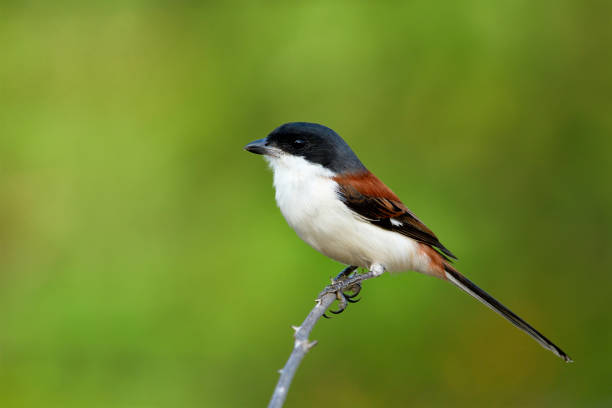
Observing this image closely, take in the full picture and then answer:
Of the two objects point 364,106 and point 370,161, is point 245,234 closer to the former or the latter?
point 370,161

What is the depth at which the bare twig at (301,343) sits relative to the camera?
66.3 inches

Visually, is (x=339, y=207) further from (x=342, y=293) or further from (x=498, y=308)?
(x=498, y=308)

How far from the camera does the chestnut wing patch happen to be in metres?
3.24

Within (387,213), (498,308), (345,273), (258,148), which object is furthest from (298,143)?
(498,308)

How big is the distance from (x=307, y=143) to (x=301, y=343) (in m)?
1.41

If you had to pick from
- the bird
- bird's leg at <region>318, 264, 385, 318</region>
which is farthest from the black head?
bird's leg at <region>318, 264, 385, 318</region>

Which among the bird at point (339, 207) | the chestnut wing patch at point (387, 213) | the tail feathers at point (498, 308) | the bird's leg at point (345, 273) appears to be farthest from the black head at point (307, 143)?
the tail feathers at point (498, 308)

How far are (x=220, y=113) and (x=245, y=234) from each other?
1.02 m

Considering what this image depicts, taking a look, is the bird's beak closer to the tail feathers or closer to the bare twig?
the bare twig

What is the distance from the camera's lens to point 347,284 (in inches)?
125

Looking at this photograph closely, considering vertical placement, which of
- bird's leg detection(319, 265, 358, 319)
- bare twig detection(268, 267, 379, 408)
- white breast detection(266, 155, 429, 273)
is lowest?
bird's leg detection(319, 265, 358, 319)

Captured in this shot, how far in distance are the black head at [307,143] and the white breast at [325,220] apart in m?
0.03

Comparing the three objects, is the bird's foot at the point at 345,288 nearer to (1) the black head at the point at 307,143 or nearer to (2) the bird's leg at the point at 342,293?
(2) the bird's leg at the point at 342,293

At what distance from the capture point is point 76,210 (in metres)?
4.91
